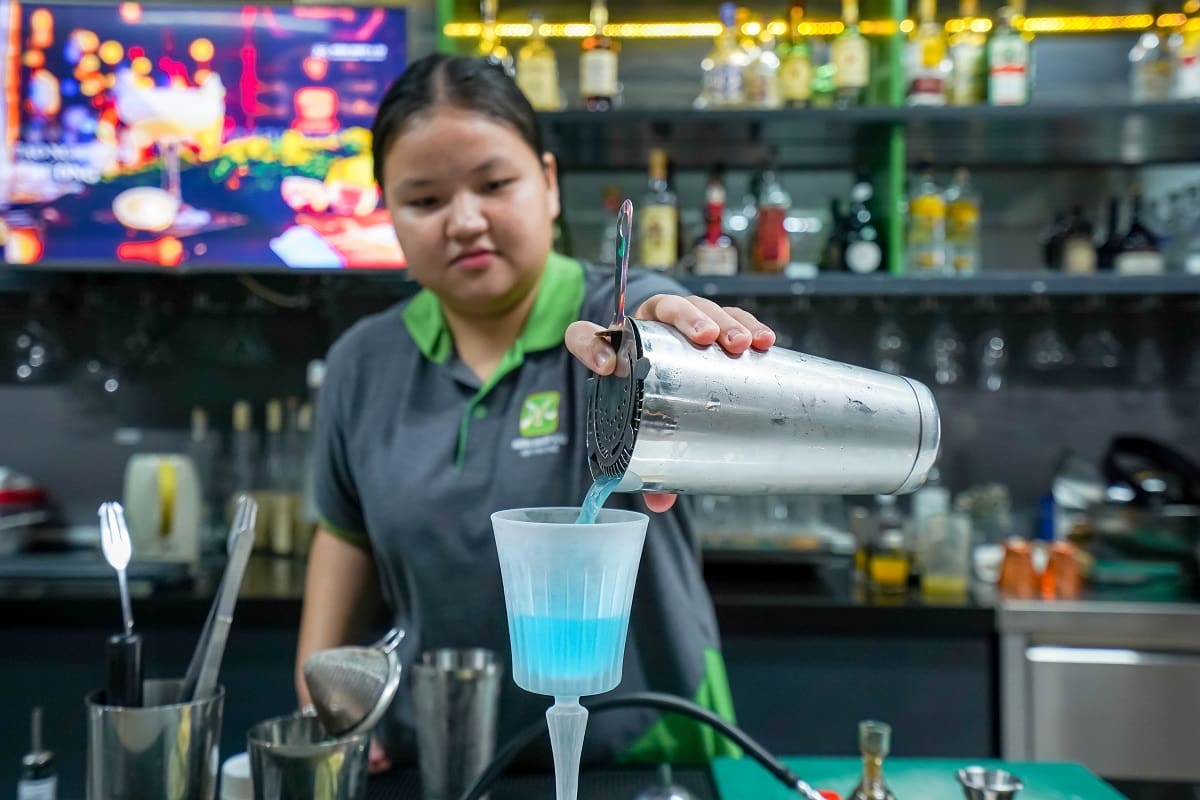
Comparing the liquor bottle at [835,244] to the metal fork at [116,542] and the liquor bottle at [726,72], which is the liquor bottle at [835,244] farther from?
the metal fork at [116,542]

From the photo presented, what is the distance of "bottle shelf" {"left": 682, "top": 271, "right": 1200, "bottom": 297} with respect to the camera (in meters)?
2.10

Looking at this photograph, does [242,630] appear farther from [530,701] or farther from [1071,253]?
[1071,253]

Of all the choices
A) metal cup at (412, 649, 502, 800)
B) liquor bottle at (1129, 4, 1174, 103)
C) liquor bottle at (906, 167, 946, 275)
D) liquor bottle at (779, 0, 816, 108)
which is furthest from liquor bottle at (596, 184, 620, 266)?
metal cup at (412, 649, 502, 800)

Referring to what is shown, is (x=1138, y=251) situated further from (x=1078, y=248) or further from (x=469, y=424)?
(x=469, y=424)

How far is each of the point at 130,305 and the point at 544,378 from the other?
1.77 m

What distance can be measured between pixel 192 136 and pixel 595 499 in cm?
195

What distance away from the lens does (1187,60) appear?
85.7 inches

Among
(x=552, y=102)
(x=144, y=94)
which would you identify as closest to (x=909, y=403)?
(x=552, y=102)

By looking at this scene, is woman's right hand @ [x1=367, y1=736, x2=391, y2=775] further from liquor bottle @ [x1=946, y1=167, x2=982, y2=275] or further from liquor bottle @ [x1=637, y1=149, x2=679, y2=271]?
liquor bottle @ [x1=946, y1=167, x2=982, y2=275]

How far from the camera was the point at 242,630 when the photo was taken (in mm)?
1896

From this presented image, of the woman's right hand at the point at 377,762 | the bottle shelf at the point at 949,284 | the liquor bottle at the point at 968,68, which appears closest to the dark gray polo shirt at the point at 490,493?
the woman's right hand at the point at 377,762

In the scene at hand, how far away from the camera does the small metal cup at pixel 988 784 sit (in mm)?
728

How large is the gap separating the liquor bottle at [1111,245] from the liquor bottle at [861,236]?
57cm

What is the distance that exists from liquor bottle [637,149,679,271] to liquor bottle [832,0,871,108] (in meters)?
0.42
